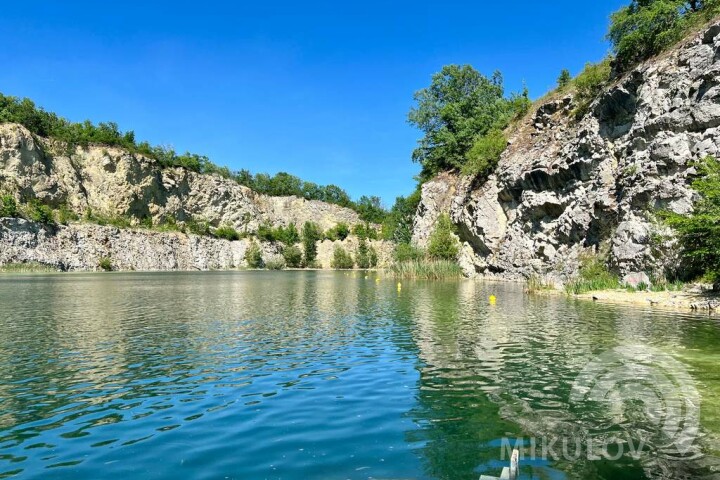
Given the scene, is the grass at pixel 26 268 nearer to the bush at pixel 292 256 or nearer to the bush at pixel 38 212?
the bush at pixel 38 212

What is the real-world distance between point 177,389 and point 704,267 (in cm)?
2682

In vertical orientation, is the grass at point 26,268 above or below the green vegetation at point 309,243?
below

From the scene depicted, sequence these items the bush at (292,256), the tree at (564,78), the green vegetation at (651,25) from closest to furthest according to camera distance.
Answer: the green vegetation at (651,25) < the tree at (564,78) < the bush at (292,256)

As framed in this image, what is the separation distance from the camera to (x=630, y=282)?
101 ft

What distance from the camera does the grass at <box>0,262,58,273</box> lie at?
81.8 m

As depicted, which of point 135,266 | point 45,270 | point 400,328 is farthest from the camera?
point 135,266

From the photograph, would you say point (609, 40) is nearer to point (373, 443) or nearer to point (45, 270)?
point (373, 443)

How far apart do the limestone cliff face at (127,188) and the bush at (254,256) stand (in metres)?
10.8

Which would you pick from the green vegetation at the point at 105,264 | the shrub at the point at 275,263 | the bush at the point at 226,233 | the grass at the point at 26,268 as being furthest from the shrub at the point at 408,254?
the bush at the point at 226,233

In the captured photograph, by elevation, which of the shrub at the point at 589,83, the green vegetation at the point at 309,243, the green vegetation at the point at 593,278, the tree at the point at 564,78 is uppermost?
the tree at the point at 564,78

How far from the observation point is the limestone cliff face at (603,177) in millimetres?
30234

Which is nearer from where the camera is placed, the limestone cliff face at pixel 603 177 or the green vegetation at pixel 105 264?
the limestone cliff face at pixel 603 177

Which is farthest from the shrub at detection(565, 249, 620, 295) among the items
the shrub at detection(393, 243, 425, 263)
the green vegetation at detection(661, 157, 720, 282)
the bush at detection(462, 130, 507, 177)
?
the shrub at detection(393, 243, 425, 263)

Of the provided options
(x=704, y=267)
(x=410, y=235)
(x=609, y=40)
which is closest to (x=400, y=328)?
(x=704, y=267)
